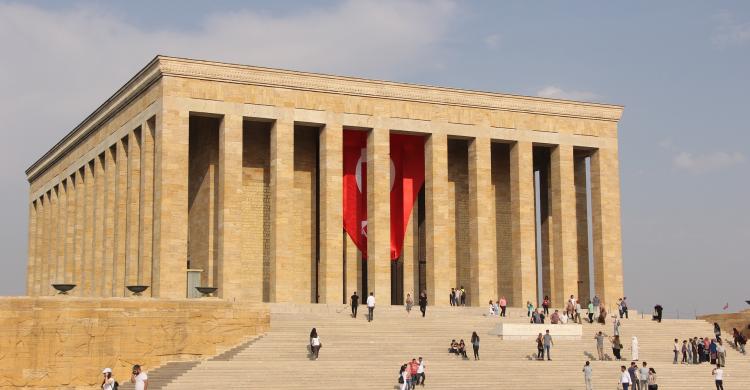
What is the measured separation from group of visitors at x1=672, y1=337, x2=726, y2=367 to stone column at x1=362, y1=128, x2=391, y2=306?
45.7 feet

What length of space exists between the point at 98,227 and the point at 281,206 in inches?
467

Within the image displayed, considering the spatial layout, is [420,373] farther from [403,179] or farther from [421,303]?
[403,179]

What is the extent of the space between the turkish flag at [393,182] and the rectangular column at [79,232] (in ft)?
50.7

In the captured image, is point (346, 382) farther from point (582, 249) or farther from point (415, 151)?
Result: point (582, 249)

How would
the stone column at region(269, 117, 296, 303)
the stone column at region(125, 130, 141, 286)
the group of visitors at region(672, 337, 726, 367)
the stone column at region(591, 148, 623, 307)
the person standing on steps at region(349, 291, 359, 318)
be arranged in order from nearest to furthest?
1. the group of visitors at region(672, 337, 726, 367)
2. the person standing on steps at region(349, 291, 359, 318)
3. the stone column at region(269, 117, 296, 303)
4. the stone column at region(125, 130, 141, 286)
5. the stone column at region(591, 148, 623, 307)

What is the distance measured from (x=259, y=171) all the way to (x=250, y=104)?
166 inches

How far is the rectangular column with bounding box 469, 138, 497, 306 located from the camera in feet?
160

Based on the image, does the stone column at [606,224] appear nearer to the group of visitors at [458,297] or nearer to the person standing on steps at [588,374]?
the group of visitors at [458,297]

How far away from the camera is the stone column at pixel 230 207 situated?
43.6 metres

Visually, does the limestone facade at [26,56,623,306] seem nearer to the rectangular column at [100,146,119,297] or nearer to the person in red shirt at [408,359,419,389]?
the rectangular column at [100,146,119,297]

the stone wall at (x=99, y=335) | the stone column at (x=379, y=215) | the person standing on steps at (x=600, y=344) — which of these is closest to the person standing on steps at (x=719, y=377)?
the person standing on steps at (x=600, y=344)

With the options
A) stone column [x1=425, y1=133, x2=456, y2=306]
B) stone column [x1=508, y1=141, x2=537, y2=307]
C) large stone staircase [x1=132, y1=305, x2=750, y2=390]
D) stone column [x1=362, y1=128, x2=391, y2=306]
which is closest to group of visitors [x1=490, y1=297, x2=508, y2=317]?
large stone staircase [x1=132, y1=305, x2=750, y2=390]

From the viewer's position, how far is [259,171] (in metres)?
48.1

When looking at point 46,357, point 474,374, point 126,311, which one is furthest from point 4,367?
point 474,374
